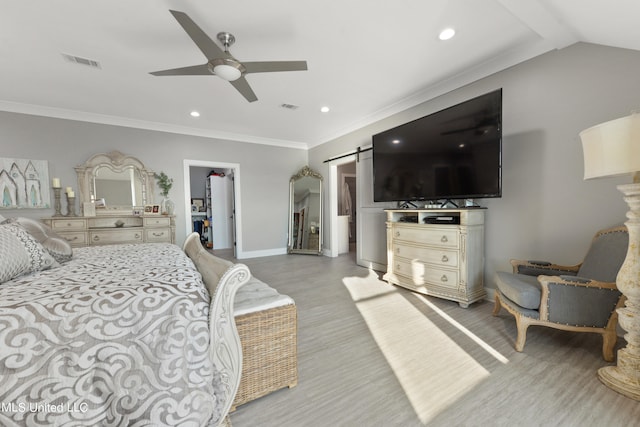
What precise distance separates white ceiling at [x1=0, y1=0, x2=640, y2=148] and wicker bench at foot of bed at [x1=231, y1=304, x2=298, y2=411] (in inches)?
86.1

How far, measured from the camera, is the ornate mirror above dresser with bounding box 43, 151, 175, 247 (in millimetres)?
3641

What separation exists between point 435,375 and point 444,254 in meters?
1.39

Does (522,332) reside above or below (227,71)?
below

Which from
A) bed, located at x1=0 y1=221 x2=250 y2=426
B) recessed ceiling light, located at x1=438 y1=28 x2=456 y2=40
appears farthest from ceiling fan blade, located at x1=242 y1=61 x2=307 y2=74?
bed, located at x1=0 y1=221 x2=250 y2=426

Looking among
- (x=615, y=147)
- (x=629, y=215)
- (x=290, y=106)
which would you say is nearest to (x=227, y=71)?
(x=290, y=106)

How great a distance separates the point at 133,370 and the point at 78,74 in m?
3.42

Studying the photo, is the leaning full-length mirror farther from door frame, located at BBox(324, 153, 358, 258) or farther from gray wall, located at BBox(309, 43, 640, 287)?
gray wall, located at BBox(309, 43, 640, 287)

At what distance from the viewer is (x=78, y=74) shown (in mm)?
2646

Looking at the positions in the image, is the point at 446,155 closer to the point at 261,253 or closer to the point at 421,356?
the point at 421,356

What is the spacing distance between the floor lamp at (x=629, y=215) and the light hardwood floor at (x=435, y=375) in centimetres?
12

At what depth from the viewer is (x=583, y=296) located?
1.64m

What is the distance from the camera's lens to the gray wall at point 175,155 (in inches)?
137

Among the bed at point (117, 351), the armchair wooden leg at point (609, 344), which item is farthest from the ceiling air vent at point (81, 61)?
the armchair wooden leg at point (609, 344)

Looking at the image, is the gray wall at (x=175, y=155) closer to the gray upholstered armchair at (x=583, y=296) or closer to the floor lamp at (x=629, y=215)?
the gray upholstered armchair at (x=583, y=296)
